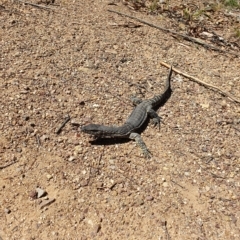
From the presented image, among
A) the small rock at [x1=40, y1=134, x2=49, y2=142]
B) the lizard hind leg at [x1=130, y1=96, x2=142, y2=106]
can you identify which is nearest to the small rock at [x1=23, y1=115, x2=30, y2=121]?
the small rock at [x1=40, y1=134, x2=49, y2=142]

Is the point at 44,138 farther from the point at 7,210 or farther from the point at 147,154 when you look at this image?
the point at 147,154

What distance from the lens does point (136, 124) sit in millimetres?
5168

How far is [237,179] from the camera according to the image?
4723 mm

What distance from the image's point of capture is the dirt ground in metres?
4.09

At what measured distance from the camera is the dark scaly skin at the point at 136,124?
4.83 metres

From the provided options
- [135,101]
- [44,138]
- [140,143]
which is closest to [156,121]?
[135,101]

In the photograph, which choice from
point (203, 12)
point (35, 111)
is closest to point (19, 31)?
point (35, 111)

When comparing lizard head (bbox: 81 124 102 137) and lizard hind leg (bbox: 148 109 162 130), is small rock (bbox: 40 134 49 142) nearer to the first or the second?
lizard head (bbox: 81 124 102 137)

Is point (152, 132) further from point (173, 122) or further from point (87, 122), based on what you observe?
point (87, 122)

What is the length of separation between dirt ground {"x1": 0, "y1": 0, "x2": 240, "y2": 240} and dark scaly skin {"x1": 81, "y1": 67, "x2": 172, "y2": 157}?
105 millimetres

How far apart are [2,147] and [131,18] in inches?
162

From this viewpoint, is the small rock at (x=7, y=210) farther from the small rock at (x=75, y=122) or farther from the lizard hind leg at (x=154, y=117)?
the lizard hind leg at (x=154, y=117)

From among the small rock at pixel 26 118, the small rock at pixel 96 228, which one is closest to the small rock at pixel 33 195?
the small rock at pixel 96 228

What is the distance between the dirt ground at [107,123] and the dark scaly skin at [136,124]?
105mm
